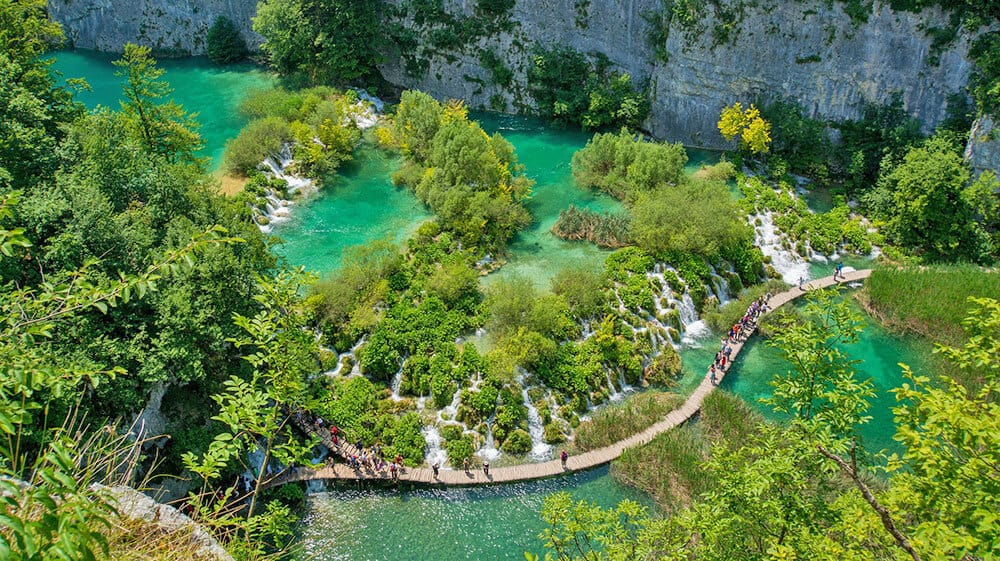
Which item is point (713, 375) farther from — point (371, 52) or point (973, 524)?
point (371, 52)

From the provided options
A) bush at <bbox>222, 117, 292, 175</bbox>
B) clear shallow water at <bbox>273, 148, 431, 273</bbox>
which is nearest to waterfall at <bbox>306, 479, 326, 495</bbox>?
clear shallow water at <bbox>273, 148, 431, 273</bbox>

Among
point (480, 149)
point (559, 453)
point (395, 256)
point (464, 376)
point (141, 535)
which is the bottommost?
point (559, 453)

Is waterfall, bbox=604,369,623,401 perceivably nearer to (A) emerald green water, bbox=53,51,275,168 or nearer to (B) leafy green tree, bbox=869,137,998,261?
(B) leafy green tree, bbox=869,137,998,261

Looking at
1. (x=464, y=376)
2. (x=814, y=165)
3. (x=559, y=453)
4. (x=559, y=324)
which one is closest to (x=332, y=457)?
(x=464, y=376)

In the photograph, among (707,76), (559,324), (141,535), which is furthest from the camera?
(707,76)

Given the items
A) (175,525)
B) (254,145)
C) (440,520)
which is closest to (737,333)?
(440,520)

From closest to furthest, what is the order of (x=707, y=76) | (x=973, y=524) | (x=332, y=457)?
1. (x=973, y=524)
2. (x=332, y=457)
3. (x=707, y=76)
